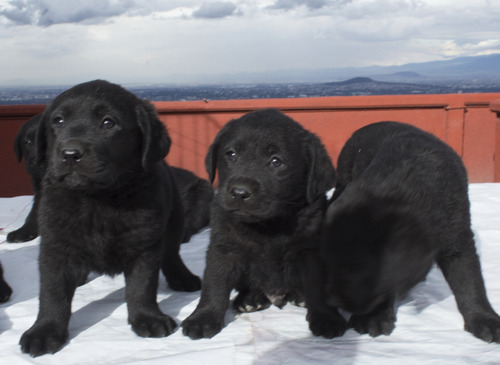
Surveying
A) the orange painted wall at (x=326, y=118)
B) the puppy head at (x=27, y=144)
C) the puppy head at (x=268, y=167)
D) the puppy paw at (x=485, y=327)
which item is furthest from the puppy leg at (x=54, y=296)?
the orange painted wall at (x=326, y=118)

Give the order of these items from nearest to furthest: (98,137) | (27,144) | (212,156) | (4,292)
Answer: (98,137), (212,156), (4,292), (27,144)

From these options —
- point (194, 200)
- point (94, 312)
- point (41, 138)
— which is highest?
point (41, 138)

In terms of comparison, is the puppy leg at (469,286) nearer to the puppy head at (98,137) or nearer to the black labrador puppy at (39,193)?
the puppy head at (98,137)

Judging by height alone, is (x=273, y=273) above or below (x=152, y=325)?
above

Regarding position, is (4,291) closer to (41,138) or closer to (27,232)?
(41,138)

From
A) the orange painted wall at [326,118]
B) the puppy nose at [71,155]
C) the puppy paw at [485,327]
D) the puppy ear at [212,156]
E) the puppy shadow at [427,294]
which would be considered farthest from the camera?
the orange painted wall at [326,118]

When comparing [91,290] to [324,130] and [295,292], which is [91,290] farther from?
[324,130]

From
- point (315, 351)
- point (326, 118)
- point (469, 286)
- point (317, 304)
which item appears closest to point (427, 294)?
point (469, 286)

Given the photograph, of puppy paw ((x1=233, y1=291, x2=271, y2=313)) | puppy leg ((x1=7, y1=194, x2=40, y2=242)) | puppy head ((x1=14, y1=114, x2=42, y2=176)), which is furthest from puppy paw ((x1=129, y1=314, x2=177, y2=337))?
puppy leg ((x1=7, y1=194, x2=40, y2=242))
